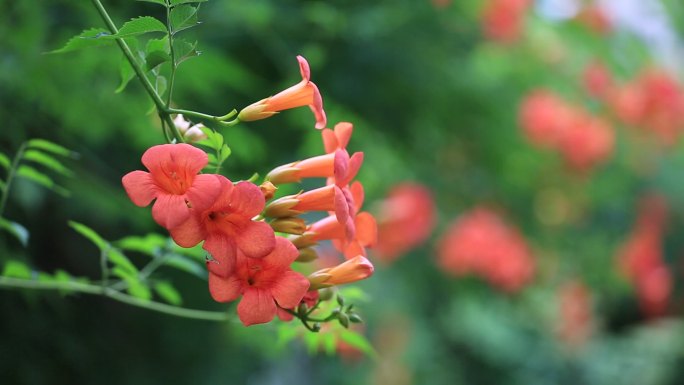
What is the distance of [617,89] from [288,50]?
10.6ft

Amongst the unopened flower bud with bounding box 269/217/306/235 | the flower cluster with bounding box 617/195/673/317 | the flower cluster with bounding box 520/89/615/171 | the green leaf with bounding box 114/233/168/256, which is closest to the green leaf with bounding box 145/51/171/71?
the unopened flower bud with bounding box 269/217/306/235

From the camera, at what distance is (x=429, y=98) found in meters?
3.85

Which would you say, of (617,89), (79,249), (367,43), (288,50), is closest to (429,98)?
(367,43)

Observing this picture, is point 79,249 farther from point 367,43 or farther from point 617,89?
point 617,89

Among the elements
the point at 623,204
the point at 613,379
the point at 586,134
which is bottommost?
the point at 613,379

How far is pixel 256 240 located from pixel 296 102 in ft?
0.85

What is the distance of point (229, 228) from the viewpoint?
844 millimetres

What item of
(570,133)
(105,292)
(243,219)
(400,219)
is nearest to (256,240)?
(243,219)

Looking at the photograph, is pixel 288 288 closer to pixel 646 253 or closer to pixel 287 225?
pixel 287 225

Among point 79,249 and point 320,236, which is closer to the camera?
point 320,236

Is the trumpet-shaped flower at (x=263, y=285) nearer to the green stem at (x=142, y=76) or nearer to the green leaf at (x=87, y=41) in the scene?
the green stem at (x=142, y=76)

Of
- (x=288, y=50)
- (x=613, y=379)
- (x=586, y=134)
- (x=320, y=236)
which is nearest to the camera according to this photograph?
(x=320, y=236)

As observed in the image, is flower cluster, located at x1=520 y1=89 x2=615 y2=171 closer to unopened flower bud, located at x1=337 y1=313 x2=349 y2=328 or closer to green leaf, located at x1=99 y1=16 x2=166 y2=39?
unopened flower bud, located at x1=337 y1=313 x2=349 y2=328

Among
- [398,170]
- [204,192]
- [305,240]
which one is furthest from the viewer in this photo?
[398,170]
